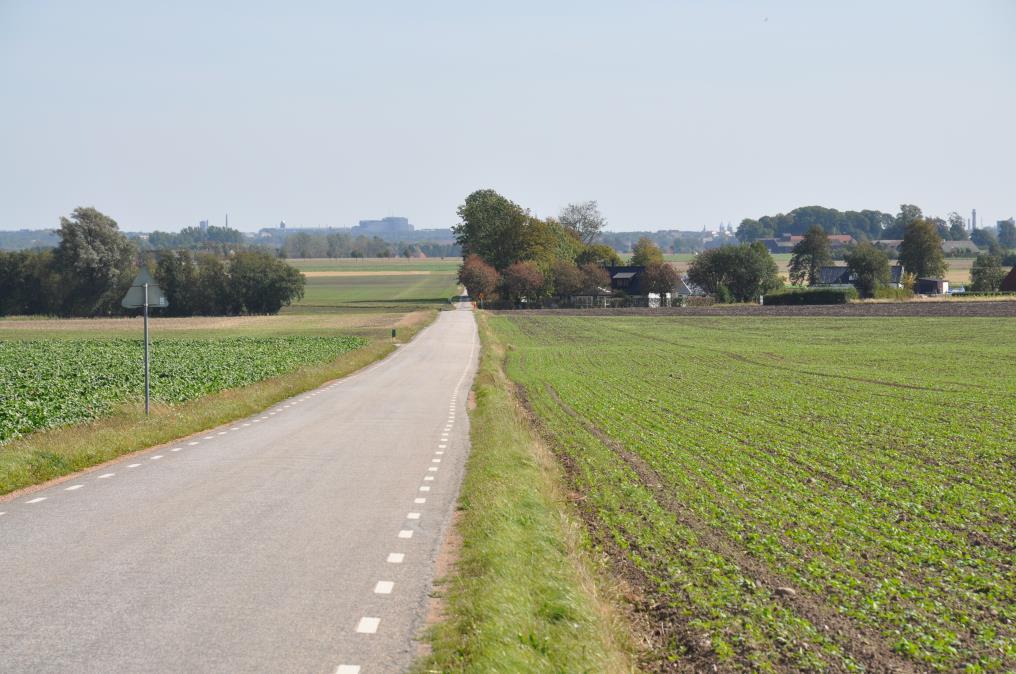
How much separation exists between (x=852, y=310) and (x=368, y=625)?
3979 inches

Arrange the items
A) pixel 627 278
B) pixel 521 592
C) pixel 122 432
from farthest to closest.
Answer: pixel 627 278, pixel 122 432, pixel 521 592

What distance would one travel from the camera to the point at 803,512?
1509 cm

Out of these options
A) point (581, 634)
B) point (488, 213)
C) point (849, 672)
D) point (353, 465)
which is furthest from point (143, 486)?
point (488, 213)

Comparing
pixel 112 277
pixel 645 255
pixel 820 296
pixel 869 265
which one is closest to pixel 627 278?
pixel 645 255

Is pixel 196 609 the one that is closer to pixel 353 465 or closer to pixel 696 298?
pixel 353 465

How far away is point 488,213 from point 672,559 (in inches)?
5705

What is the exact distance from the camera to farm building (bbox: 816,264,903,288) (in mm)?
154812

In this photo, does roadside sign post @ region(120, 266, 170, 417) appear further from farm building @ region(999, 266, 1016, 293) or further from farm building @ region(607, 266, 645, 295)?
farm building @ region(999, 266, 1016, 293)

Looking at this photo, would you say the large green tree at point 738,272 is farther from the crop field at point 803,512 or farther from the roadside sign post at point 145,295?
the roadside sign post at point 145,295

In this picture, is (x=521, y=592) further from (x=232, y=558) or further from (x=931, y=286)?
(x=931, y=286)

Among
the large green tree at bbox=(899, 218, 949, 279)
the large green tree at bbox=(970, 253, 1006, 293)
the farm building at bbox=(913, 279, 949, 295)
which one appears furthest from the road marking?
the large green tree at bbox=(899, 218, 949, 279)

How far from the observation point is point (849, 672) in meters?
8.75

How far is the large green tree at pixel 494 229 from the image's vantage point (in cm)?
14250

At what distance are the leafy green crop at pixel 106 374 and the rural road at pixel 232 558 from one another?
448cm
